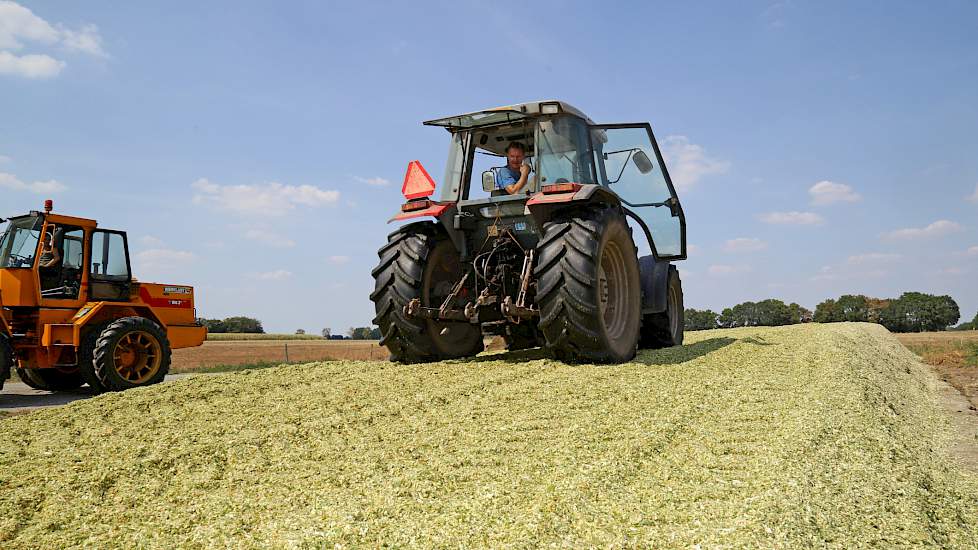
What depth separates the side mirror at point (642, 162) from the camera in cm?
620

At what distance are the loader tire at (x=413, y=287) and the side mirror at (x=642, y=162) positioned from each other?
200 cm

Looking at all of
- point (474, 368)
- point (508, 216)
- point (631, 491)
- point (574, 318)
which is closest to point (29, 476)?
point (631, 491)

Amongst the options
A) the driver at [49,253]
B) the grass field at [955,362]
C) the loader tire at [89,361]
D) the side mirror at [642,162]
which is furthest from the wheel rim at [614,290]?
the driver at [49,253]

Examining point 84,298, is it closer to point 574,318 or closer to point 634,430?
point 574,318

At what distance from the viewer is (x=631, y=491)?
7.01 feet

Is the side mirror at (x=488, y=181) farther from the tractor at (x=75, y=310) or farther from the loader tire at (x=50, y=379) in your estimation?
the loader tire at (x=50, y=379)

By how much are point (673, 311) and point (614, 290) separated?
78.7 inches

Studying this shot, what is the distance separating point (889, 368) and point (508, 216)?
426cm

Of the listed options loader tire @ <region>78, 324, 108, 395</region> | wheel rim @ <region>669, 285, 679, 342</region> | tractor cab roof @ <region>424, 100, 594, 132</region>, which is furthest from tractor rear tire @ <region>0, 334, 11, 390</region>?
wheel rim @ <region>669, 285, 679, 342</region>

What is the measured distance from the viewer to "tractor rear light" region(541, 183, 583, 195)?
4852 millimetres

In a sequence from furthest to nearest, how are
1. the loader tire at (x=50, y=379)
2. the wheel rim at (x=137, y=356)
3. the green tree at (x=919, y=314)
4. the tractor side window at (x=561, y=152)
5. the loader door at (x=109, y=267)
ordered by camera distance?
1. the green tree at (x=919, y=314)
2. the loader tire at (x=50, y=379)
3. the loader door at (x=109, y=267)
4. the wheel rim at (x=137, y=356)
5. the tractor side window at (x=561, y=152)

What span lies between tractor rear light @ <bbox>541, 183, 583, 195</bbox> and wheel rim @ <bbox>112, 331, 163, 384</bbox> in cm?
489

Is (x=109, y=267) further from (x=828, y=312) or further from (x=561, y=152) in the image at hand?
(x=828, y=312)

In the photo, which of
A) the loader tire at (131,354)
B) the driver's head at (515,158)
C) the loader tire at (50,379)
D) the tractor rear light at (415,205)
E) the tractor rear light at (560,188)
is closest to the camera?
the tractor rear light at (560,188)
